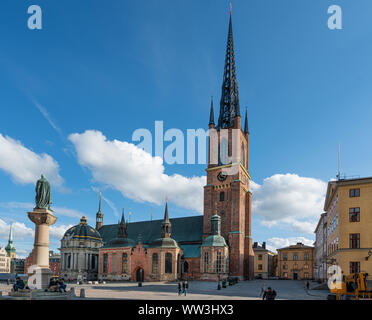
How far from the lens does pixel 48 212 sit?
2384 cm

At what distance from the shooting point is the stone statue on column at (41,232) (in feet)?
73.3

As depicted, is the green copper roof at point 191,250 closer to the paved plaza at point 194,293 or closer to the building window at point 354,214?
the paved plaza at point 194,293

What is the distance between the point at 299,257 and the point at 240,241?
4029 centimetres

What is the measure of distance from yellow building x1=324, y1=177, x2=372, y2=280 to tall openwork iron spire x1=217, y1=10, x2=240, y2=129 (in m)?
40.1

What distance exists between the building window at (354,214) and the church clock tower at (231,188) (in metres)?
30.5

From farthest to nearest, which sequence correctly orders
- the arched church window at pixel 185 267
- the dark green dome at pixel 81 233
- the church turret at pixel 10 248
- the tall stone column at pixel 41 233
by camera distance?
the church turret at pixel 10 248 < the dark green dome at pixel 81 233 < the arched church window at pixel 185 267 < the tall stone column at pixel 41 233

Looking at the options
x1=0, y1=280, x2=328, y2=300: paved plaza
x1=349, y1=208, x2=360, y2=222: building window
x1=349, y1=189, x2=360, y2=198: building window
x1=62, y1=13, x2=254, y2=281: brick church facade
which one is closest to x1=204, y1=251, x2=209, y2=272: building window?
x1=62, y1=13, x2=254, y2=281: brick church facade

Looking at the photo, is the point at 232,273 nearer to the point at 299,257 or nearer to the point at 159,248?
the point at 159,248

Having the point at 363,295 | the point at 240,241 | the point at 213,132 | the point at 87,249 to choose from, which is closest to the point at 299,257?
the point at 240,241

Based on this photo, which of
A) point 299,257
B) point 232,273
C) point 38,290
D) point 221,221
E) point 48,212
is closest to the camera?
point 38,290

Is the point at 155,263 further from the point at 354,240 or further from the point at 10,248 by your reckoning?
the point at 10,248

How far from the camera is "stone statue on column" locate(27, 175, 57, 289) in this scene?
22344 millimetres

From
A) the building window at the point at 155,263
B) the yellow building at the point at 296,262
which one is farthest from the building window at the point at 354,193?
the yellow building at the point at 296,262
